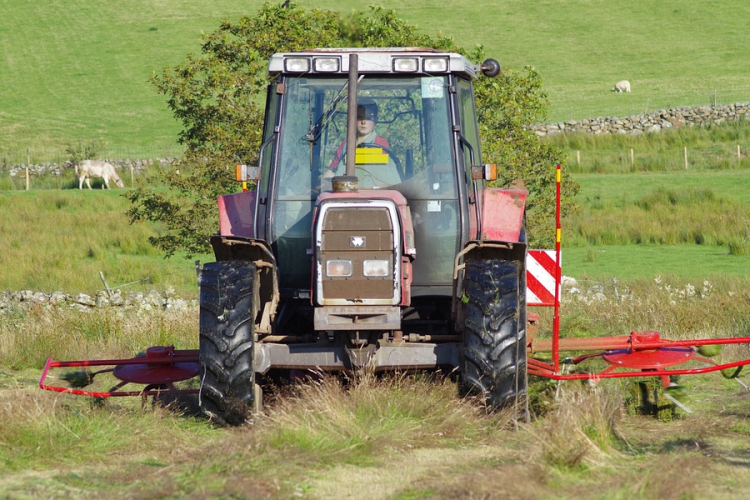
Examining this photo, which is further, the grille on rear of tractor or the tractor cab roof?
the tractor cab roof

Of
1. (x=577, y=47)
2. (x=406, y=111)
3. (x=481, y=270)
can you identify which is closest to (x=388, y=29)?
(x=406, y=111)

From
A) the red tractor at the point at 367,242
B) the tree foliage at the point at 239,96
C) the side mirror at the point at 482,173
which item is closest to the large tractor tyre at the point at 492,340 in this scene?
the red tractor at the point at 367,242

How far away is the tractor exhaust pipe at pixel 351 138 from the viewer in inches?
295

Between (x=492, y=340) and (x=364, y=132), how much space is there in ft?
6.10

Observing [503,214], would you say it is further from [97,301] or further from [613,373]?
[97,301]

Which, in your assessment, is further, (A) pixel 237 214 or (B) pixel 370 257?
(A) pixel 237 214

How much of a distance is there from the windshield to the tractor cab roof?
4.1 inches

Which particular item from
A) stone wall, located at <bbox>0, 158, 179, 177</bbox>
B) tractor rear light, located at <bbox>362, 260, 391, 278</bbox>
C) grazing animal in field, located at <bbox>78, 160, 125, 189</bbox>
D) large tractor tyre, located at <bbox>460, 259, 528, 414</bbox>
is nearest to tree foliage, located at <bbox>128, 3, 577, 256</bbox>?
tractor rear light, located at <bbox>362, 260, 391, 278</bbox>

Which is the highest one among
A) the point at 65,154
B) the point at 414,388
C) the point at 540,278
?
the point at 65,154

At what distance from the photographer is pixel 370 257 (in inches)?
283

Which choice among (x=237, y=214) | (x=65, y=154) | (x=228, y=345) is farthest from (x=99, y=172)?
(x=228, y=345)

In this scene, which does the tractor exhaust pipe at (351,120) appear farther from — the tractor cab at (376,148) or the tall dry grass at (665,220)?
the tall dry grass at (665,220)

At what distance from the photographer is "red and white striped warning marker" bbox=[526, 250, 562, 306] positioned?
950 cm

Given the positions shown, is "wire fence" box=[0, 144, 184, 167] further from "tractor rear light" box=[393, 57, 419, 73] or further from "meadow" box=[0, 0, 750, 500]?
"tractor rear light" box=[393, 57, 419, 73]
